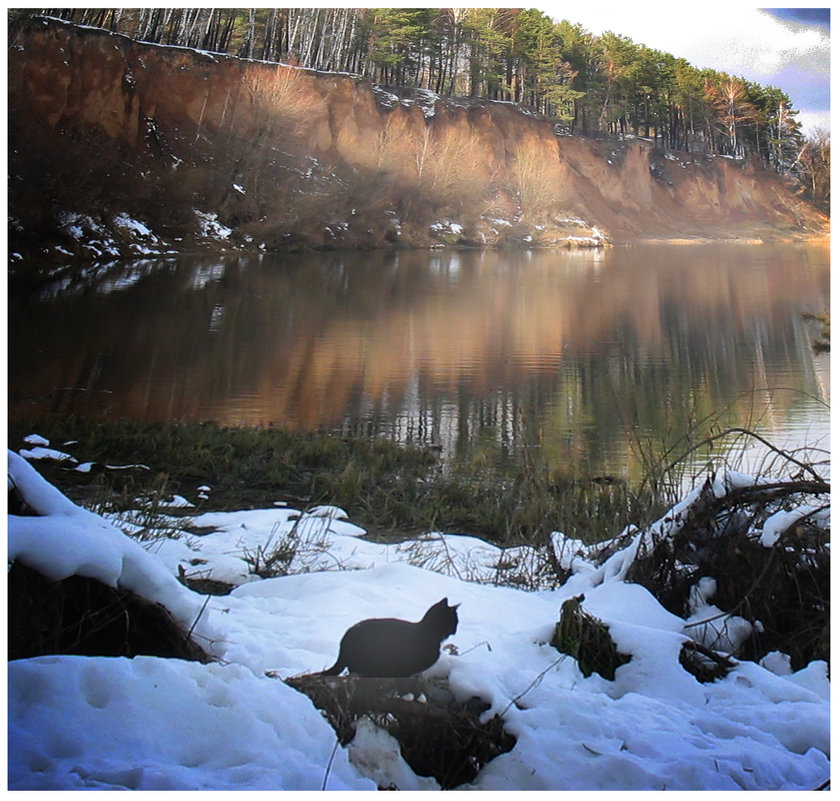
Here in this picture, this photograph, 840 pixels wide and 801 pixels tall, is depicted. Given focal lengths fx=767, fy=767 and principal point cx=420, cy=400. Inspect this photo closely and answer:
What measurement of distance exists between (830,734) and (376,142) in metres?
2.22

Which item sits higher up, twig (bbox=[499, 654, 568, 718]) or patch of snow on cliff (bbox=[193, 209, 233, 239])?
patch of snow on cliff (bbox=[193, 209, 233, 239])

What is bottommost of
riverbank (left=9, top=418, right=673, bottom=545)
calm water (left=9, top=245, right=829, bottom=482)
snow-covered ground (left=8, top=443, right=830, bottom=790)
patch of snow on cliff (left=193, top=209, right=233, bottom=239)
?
snow-covered ground (left=8, top=443, right=830, bottom=790)

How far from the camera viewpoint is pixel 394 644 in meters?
1.62

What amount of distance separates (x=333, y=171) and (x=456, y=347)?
0.79 meters

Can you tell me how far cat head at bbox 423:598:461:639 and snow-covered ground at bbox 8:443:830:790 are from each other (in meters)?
0.06

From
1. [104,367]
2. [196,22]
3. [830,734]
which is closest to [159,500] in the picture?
[104,367]

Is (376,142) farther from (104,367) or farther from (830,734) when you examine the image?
(830,734)

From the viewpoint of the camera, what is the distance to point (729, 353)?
2.62 meters

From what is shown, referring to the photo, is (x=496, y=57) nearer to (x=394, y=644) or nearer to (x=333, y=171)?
(x=333, y=171)

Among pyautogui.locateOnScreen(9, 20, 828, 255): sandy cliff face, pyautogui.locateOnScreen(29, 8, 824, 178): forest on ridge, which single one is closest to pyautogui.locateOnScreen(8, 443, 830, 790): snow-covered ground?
pyautogui.locateOnScreen(9, 20, 828, 255): sandy cliff face

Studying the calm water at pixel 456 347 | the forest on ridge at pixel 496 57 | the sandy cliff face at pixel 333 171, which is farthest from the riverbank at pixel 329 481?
the forest on ridge at pixel 496 57

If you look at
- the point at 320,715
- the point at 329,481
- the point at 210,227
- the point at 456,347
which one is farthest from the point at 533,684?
the point at 210,227

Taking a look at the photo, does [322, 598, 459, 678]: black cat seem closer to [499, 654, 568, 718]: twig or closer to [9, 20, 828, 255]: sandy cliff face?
[499, 654, 568, 718]: twig

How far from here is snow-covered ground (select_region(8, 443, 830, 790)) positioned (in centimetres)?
144
